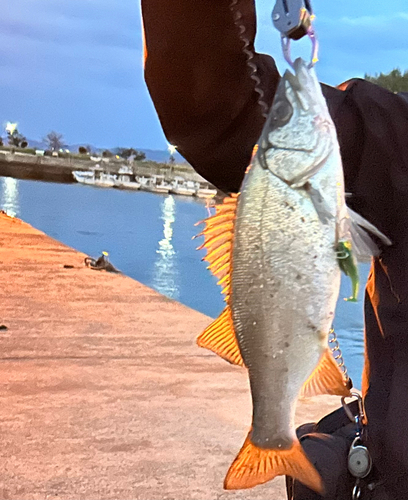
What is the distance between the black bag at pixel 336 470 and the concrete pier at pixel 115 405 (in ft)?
2.68

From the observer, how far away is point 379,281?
1.51 meters

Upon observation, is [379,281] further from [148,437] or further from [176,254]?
[176,254]

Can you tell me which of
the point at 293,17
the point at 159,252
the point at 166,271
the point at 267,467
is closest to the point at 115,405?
the point at 267,467

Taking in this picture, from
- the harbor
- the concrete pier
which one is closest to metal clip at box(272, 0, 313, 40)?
the concrete pier

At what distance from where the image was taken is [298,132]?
A: 986mm

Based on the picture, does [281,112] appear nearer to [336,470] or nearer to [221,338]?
[221,338]

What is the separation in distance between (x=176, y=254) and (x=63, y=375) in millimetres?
7372

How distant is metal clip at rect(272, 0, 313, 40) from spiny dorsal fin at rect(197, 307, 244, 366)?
0.44 m

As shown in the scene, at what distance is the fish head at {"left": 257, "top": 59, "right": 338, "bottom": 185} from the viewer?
97 centimetres

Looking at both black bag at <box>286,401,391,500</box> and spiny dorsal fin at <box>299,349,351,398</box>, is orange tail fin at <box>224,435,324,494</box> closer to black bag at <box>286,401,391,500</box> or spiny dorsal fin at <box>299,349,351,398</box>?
spiny dorsal fin at <box>299,349,351,398</box>

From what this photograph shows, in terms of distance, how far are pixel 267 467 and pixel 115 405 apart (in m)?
2.18

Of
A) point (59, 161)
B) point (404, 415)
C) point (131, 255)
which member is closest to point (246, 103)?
point (404, 415)

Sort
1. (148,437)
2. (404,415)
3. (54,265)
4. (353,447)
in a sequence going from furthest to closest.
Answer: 1. (54,265)
2. (148,437)
3. (353,447)
4. (404,415)

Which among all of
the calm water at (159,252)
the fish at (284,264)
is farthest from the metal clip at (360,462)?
the fish at (284,264)
